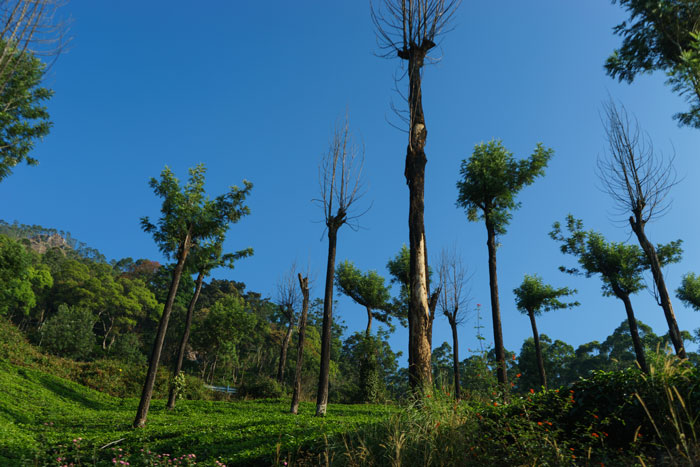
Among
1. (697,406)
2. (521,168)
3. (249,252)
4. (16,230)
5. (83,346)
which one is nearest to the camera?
(697,406)

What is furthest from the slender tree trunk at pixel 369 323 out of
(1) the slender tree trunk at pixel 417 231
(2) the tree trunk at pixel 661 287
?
(1) the slender tree trunk at pixel 417 231

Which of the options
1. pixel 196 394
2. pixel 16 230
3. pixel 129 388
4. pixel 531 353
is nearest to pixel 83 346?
pixel 129 388

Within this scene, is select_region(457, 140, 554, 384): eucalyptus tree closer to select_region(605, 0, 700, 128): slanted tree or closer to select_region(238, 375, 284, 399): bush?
select_region(605, 0, 700, 128): slanted tree

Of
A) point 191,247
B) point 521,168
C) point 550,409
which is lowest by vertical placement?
point 550,409

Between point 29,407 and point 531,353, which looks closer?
point 29,407

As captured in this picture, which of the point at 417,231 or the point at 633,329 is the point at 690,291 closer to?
the point at 633,329

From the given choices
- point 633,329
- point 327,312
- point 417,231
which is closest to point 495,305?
point 327,312

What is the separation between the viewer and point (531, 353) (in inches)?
1604

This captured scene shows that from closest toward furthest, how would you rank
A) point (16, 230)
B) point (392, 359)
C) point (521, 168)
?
point (521, 168), point (392, 359), point (16, 230)

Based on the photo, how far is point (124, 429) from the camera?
9.98 meters

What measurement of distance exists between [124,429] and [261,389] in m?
14.2

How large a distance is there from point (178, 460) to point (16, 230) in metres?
144

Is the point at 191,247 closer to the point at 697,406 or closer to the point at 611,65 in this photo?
the point at 697,406

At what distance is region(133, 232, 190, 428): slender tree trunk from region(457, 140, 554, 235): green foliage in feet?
36.8
